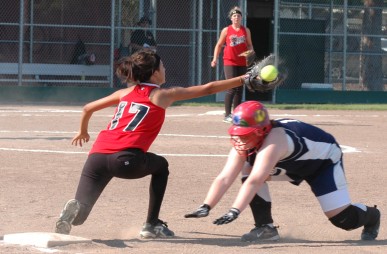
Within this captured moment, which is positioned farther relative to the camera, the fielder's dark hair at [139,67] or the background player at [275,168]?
the fielder's dark hair at [139,67]

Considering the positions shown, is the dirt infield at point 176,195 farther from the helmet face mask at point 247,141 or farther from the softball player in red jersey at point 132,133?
the helmet face mask at point 247,141

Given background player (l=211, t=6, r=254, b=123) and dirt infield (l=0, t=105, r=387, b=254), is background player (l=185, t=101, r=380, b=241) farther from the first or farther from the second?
background player (l=211, t=6, r=254, b=123)

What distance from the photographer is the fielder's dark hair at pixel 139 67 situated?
6.84m

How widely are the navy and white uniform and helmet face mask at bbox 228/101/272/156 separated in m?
0.22

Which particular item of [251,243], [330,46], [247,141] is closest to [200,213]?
[247,141]

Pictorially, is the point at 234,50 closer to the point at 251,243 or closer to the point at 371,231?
the point at 371,231

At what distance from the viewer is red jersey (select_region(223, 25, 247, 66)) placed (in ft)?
55.0

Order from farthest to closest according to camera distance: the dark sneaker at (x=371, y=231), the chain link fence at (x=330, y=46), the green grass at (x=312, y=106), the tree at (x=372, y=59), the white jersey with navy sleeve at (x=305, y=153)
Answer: the tree at (x=372, y=59) < the chain link fence at (x=330, y=46) < the green grass at (x=312, y=106) < the dark sneaker at (x=371, y=231) < the white jersey with navy sleeve at (x=305, y=153)

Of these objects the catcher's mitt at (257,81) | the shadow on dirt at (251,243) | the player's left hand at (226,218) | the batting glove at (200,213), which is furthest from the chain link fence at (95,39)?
the player's left hand at (226,218)

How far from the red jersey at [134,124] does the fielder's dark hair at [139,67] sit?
9 centimetres

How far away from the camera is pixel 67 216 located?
6.70 metres

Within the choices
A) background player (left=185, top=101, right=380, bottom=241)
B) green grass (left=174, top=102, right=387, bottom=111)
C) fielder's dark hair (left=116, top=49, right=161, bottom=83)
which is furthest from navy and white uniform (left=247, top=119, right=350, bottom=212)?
green grass (left=174, top=102, right=387, bottom=111)

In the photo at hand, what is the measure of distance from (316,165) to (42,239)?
6.63 ft

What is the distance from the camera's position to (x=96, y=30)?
26250 mm
